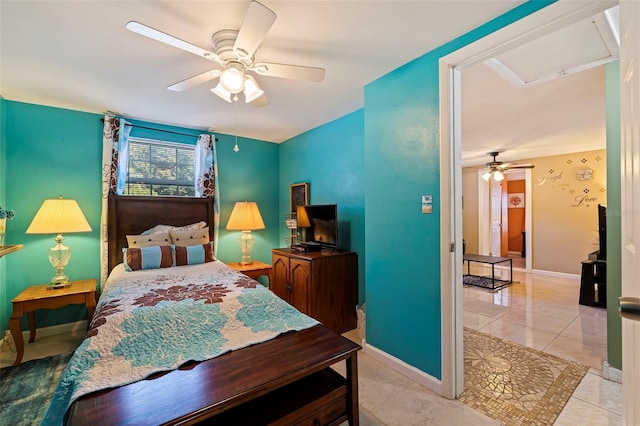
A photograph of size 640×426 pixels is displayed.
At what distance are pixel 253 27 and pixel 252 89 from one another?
2.12ft

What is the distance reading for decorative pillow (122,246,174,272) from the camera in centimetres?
278

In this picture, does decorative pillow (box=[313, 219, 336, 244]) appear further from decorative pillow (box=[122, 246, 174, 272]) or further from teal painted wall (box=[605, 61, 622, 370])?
teal painted wall (box=[605, 61, 622, 370])

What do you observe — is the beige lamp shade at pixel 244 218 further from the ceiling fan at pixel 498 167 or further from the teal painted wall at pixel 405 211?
the ceiling fan at pixel 498 167

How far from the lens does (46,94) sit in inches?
105

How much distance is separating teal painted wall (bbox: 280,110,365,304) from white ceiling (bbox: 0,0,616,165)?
20 centimetres

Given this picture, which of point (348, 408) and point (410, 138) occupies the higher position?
point (410, 138)

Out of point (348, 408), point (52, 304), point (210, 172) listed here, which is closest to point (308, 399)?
point (348, 408)

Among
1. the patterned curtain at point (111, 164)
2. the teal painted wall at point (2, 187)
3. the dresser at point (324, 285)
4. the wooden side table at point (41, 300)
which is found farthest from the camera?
the patterned curtain at point (111, 164)

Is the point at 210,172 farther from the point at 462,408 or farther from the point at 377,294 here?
the point at 462,408

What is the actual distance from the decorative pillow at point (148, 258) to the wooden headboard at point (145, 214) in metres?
0.38

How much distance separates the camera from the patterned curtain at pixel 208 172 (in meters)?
3.75

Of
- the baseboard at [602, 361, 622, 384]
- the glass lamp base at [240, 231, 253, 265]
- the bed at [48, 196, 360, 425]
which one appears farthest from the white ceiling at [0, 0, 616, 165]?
the baseboard at [602, 361, 622, 384]

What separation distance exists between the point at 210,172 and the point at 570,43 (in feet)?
12.4

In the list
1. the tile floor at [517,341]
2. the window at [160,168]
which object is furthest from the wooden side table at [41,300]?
the window at [160,168]
